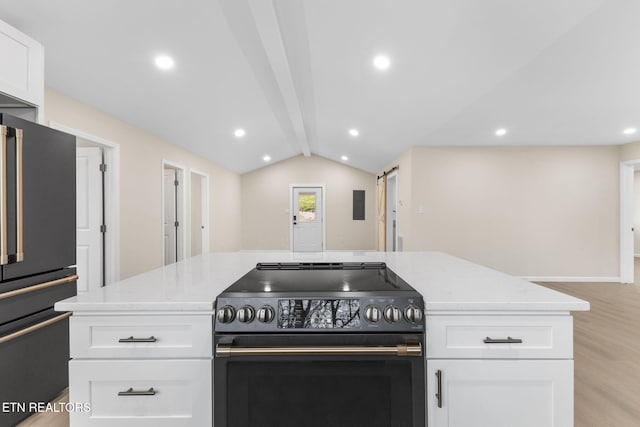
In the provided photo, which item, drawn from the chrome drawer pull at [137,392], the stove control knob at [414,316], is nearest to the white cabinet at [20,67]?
the chrome drawer pull at [137,392]

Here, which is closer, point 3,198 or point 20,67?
point 3,198

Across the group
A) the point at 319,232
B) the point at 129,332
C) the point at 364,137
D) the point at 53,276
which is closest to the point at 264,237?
the point at 319,232

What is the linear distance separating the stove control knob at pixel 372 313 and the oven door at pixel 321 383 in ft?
0.24

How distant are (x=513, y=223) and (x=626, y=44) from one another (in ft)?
11.0

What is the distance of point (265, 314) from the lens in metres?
1.08

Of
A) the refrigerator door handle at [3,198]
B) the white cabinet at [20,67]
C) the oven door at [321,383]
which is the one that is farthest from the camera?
the white cabinet at [20,67]

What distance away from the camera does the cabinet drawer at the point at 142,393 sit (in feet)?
3.51

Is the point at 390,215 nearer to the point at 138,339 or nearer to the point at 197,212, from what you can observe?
the point at 197,212

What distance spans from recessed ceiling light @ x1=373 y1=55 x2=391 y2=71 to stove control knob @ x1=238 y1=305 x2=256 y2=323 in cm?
252

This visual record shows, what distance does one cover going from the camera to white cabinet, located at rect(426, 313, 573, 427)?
1.07m

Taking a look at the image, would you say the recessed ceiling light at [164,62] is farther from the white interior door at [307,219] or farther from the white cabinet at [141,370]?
the white interior door at [307,219]

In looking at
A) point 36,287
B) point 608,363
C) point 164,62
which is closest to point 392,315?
point 36,287

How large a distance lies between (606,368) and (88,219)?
4787 mm

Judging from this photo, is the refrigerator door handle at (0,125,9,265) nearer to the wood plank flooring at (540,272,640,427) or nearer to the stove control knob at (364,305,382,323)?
the stove control knob at (364,305,382,323)
